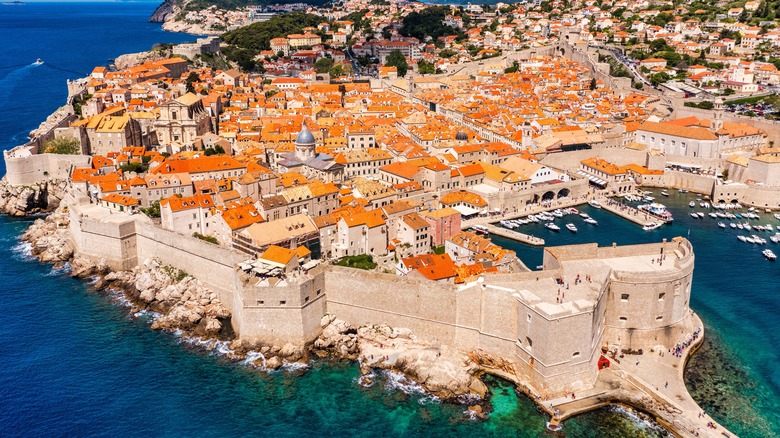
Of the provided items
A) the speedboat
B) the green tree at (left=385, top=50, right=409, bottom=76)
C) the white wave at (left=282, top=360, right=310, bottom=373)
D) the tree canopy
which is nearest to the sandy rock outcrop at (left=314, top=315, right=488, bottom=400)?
the white wave at (left=282, top=360, right=310, bottom=373)

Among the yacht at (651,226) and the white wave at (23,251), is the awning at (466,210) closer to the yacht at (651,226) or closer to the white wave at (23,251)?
the yacht at (651,226)

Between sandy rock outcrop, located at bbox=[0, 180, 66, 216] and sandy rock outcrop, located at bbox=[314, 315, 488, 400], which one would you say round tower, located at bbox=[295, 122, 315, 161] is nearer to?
sandy rock outcrop, located at bbox=[0, 180, 66, 216]

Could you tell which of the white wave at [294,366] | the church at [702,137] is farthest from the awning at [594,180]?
the white wave at [294,366]

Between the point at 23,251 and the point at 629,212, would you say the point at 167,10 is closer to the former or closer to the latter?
the point at 23,251

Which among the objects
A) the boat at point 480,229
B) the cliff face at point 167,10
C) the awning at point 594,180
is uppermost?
the cliff face at point 167,10

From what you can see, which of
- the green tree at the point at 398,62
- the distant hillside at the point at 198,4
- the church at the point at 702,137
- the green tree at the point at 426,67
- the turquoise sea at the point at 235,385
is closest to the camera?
the turquoise sea at the point at 235,385

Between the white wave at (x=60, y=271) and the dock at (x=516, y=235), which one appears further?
the dock at (x=516, y=235)

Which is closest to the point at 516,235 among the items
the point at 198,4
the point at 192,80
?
the point at 192,80
